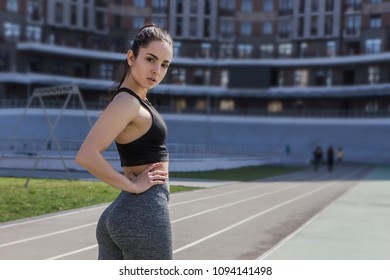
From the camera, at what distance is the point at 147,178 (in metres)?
3.03

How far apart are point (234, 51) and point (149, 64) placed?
64802 mm

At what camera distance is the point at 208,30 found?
Answer: 64.9m

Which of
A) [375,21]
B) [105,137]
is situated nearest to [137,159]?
[105,137]

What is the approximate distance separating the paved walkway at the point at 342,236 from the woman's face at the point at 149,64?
5.06 metres

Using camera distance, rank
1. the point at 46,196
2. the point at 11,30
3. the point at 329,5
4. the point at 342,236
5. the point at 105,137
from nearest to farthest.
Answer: the point at 105,137 < the point at 342,236 < the point at 46,196 < the point at 11,30 < the point at 329,5

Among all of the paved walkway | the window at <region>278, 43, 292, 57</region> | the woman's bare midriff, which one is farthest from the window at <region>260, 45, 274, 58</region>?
the woman's bare midriff

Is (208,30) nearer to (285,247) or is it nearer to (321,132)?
(321,132)

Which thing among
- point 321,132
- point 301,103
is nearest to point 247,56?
point 301,103

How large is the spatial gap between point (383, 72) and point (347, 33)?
7460mm

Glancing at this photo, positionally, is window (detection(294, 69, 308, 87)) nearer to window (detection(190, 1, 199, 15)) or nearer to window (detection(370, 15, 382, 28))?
window (detection(370, 15, 382, 28))

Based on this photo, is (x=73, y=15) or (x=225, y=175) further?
(x=73, y=15)

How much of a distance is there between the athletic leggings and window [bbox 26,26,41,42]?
195 ft

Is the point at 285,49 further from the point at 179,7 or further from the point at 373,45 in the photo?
the point at 179,7

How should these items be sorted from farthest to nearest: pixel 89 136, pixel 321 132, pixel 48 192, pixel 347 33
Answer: pixel 347 33
pixel 321 132
pixel 48 192
pixel 89 136
